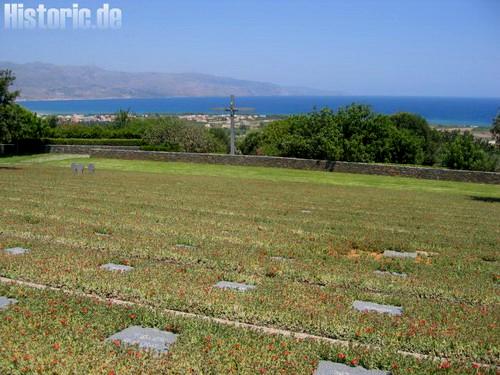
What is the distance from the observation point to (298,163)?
32750 mm

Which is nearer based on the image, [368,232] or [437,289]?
[437,289]

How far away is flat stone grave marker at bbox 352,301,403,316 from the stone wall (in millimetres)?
24760

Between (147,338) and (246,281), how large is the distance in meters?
2.12

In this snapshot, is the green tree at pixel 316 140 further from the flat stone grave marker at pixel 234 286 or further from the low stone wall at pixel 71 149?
the flat stone grave marker at pixel 234 286

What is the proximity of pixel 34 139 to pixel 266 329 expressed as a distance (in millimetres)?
38488

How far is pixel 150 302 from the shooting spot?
231 inches

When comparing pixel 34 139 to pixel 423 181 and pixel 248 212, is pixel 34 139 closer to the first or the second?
pixel 423 181

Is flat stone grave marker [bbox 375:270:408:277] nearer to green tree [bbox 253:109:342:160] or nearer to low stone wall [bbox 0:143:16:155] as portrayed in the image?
A: green tree [bbox 253:109:342:160]

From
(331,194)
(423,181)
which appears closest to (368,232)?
(331,194)

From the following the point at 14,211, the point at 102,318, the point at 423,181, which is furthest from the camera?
the point at 423,181

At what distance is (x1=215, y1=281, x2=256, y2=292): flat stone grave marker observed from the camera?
21.0 ft

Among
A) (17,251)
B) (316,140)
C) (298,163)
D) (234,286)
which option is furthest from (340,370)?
(316,140)

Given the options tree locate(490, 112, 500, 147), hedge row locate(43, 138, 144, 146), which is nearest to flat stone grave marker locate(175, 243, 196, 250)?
tree locate(490, 112, 500, 147)

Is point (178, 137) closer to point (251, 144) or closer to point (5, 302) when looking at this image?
point (251, 144)
